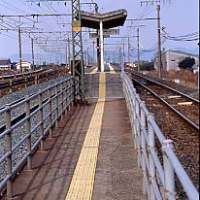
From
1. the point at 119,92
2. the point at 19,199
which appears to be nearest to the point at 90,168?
the point at 19,199

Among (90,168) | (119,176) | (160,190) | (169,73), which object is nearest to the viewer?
(169,73)

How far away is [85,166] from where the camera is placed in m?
5.73

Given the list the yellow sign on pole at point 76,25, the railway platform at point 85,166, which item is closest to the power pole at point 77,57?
the yellow sign on pole at point 76,25

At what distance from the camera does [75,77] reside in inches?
579

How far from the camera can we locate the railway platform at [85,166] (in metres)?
4.59

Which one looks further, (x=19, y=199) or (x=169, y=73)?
(x=19, y=199)

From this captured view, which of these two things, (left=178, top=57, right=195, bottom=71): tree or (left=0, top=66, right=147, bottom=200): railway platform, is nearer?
(left=178, top=57, right=195, bottom=71): tree

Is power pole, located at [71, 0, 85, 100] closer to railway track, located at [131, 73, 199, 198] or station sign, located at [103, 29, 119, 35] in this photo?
railway track, located at [131, 73, 199, 198]

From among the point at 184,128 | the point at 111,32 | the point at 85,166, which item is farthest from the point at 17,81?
the point at 184,128

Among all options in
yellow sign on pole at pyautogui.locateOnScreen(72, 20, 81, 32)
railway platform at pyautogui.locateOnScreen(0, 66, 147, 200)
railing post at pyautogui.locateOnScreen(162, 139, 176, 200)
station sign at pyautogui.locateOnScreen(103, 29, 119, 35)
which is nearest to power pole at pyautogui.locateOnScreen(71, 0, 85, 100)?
yellow sign on pole at pyautogui.locateOnScreen(72, 20, 81, 32)

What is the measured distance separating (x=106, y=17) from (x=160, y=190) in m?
29.2

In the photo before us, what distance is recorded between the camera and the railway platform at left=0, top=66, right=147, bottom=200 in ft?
15.1

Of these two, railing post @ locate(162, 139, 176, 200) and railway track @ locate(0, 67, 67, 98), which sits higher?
railing post @ locate(162, 139, 176, 200)

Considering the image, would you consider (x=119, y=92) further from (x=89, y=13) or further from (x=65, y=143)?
(x=89, y=13)
